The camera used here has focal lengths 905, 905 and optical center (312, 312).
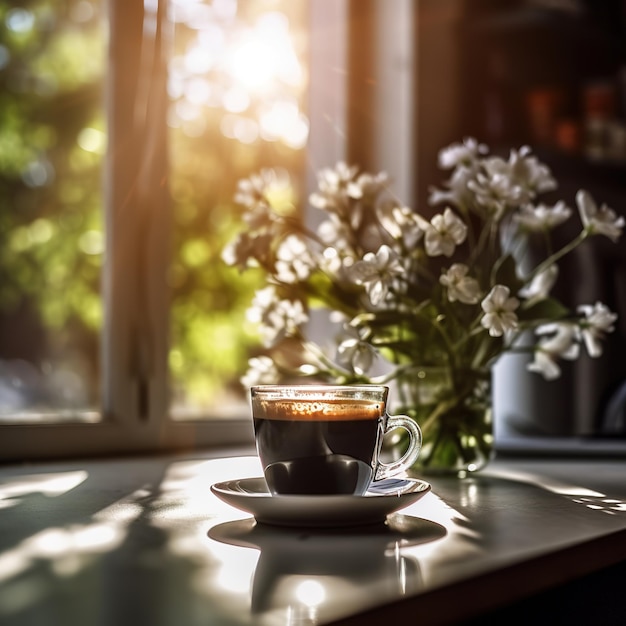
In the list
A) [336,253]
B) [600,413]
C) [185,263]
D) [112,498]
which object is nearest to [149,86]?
[336,253]

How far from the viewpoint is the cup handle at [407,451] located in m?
0.89

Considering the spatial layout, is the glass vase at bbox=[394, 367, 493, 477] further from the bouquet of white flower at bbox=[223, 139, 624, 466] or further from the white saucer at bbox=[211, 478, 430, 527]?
the white saucer at bbox=[211, 478, 430, 527]

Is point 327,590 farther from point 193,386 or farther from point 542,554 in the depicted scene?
point 193,386

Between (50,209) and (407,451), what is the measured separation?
1.98m

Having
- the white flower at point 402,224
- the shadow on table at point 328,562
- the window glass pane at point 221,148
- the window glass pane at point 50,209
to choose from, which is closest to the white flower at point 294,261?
the white flower at point 402,224

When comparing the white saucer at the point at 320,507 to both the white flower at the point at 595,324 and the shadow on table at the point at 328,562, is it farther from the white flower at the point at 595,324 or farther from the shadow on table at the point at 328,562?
the white flower at the point at 595,324

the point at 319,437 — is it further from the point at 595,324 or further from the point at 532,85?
the point at 532,85

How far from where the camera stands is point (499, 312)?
1050 millimetres

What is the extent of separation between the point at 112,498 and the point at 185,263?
7.74 feet

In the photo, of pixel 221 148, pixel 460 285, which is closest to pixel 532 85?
pixel 460 285

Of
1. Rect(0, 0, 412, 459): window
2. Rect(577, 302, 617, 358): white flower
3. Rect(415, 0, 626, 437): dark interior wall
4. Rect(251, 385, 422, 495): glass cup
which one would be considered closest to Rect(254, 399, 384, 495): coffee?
Rect(251, 385, 422, 495): glass cup

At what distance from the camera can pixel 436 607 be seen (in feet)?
1.83

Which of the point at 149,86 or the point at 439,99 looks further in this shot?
the point at 439,99

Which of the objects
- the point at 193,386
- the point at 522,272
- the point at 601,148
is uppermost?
the point at 601,148
